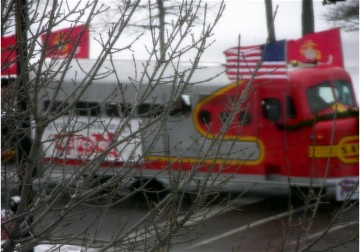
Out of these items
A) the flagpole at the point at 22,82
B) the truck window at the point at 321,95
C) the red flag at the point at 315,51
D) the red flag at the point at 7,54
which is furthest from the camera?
the truck window at the point at 321,95

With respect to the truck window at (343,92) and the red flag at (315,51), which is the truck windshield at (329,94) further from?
the red flag at (315,51)

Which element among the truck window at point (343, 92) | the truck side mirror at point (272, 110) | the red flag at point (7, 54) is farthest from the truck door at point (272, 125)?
the red flag at point (7, 54)

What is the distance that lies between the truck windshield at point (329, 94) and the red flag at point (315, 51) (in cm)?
41

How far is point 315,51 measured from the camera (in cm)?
1446

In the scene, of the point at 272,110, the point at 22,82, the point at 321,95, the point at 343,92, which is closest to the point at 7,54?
the point at 22,82

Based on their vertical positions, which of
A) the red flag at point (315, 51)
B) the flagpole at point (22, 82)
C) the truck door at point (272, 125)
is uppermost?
the flagpole at point (22, 82)

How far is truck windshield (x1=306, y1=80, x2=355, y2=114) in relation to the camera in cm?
1428

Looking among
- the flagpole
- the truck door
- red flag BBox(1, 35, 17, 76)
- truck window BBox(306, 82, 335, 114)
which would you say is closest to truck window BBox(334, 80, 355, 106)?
truck window BBox(306, 82, 335, 114)

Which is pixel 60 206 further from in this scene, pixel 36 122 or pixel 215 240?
pixel 215 240

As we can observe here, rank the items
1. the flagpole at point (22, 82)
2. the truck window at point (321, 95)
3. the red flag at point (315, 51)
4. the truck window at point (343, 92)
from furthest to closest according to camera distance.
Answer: the truck window at point (343, 92), the truck window at point (321, 95), the red flag at point (315, 51), the flagpole at point (22, 82)

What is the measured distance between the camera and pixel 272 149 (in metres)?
14.3

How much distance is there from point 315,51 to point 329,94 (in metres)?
0.83

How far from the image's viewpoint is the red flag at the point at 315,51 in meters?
13.7

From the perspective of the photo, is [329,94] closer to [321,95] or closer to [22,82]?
[321,95]
